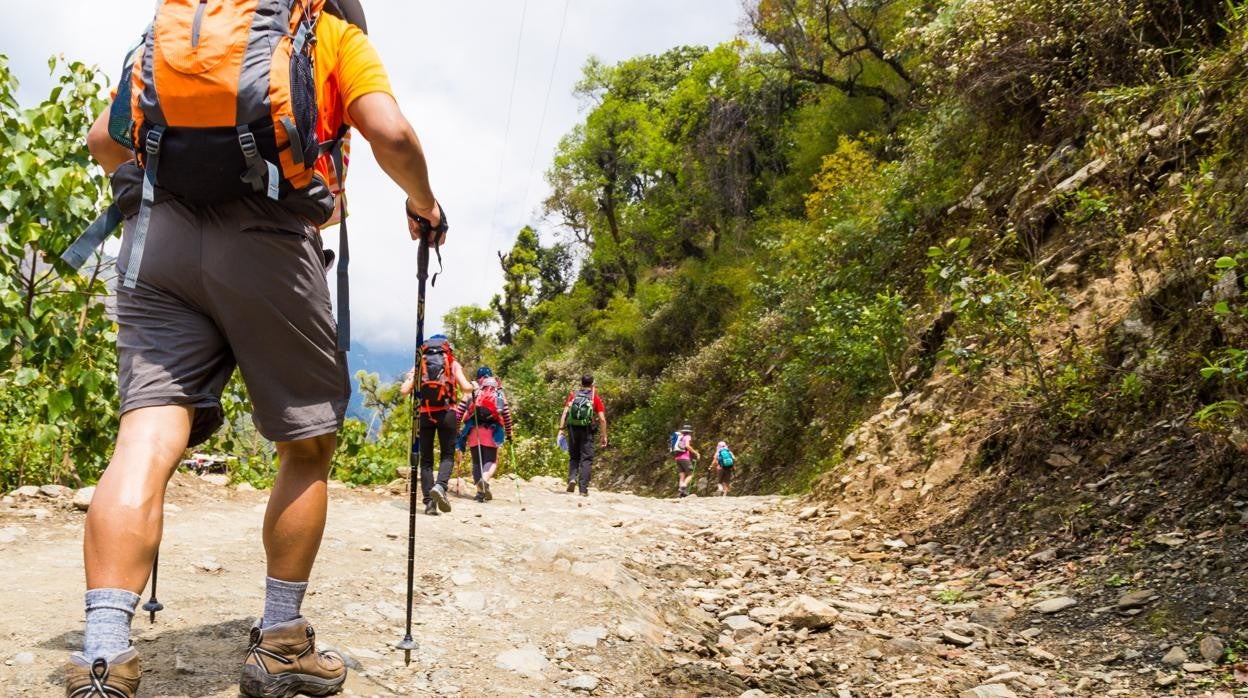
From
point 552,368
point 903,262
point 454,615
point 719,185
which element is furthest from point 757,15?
point 454,615

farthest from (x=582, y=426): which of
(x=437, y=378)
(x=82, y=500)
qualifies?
(x=82, y=500)

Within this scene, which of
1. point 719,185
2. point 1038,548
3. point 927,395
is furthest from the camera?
point 719,185

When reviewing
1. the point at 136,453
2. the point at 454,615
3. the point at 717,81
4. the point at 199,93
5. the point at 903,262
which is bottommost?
the point at 454,615

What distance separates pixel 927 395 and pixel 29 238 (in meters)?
7.48

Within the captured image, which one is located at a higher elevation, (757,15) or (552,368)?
(757,15)

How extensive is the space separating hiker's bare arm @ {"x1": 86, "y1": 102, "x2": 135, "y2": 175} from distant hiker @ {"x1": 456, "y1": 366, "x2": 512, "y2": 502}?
270 inches

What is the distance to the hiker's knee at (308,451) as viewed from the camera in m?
2.44

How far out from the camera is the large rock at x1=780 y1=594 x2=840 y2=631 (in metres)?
4.28

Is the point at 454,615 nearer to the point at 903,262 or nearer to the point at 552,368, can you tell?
the point at 903,262

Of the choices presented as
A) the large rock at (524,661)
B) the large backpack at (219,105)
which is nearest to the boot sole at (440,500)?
the large rock at (524,661)

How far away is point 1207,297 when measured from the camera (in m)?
5.05

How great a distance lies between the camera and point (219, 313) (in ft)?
7.35

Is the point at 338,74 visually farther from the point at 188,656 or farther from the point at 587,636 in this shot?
the point at 587,636

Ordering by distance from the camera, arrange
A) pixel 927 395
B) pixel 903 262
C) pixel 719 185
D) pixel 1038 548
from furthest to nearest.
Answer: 1. pixel 719 185
2. pixel 903 262
3. pixel 927 395
4. pixel 1038 548
